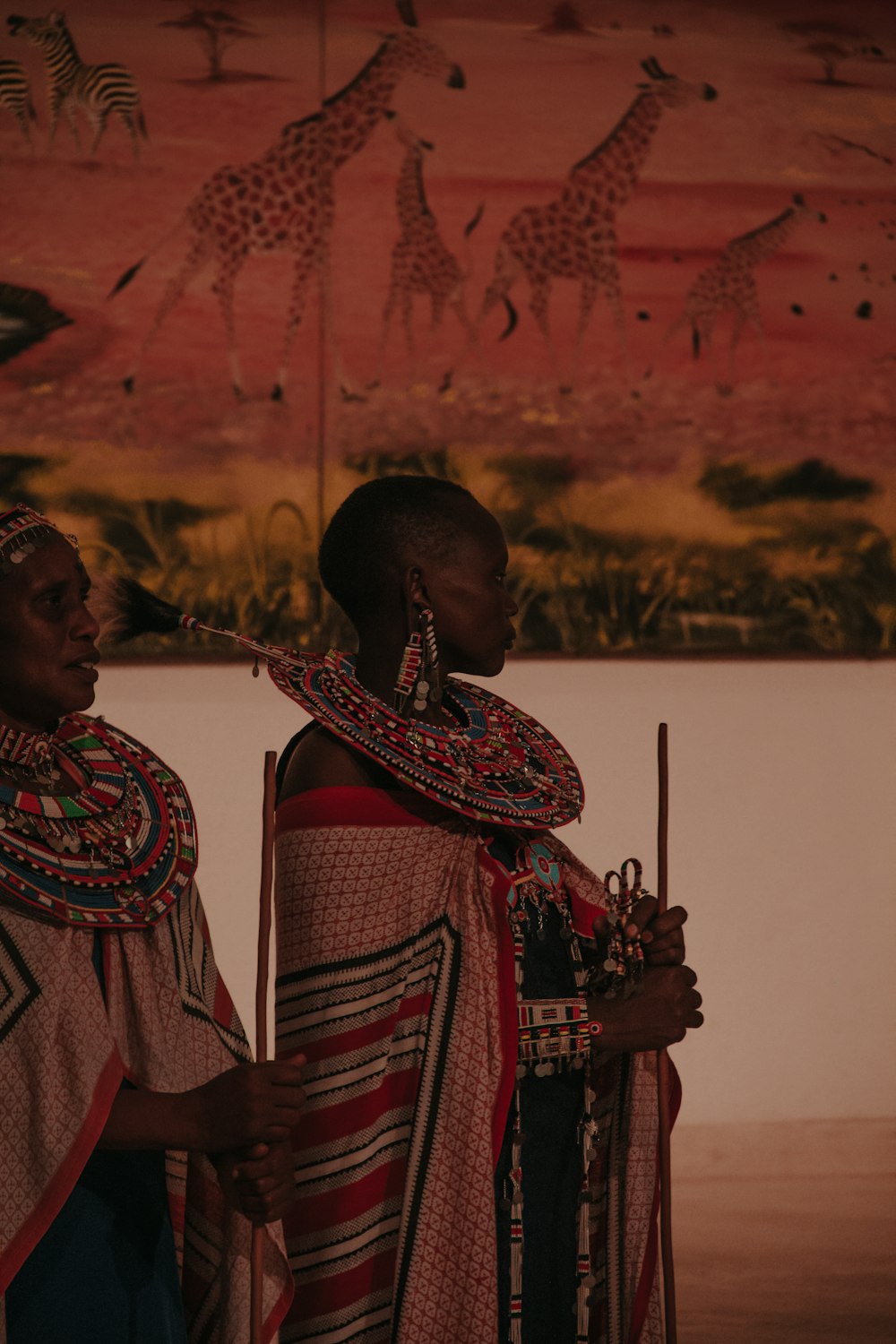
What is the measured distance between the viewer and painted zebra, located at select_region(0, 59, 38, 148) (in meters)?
4.64

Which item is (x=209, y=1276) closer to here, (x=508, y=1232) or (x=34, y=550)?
(x=508, y=1232)

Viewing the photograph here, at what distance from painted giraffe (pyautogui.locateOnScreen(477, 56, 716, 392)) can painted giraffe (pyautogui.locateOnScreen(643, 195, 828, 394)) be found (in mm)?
224

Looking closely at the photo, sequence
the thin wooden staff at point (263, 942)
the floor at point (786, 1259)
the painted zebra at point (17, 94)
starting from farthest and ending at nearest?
the painted zebra at point (17, 94) < the floor at point (786, 1259) < the thin wooden staff at point (263, 942)

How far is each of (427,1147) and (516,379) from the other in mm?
2964

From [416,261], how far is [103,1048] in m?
3.25

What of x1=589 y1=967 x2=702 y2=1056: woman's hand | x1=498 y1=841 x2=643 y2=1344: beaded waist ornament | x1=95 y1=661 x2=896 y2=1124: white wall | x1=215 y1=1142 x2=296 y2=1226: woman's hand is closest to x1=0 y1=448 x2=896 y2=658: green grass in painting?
x1=95 y1=661 x2=896 y2=1124: white wall

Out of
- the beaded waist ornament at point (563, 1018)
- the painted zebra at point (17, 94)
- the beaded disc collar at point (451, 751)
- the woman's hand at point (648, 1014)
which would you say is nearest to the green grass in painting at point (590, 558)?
the painted zebra at point (17, 94)

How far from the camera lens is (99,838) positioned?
6.98ft

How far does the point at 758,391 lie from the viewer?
5.00 metres

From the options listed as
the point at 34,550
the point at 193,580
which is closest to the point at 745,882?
the point at 193,580

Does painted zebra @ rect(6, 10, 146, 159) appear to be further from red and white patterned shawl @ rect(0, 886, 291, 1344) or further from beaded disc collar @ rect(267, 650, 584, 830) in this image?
red and white patterned shawl @ rect(0, 886, 291, 1344)

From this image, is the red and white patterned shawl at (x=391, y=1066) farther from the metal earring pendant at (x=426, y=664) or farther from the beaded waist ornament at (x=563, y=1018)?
the metal earring pendant at (x=426, y=664)

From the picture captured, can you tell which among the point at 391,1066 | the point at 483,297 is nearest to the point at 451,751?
the point at 391,1066

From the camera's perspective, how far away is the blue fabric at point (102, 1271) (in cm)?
202
